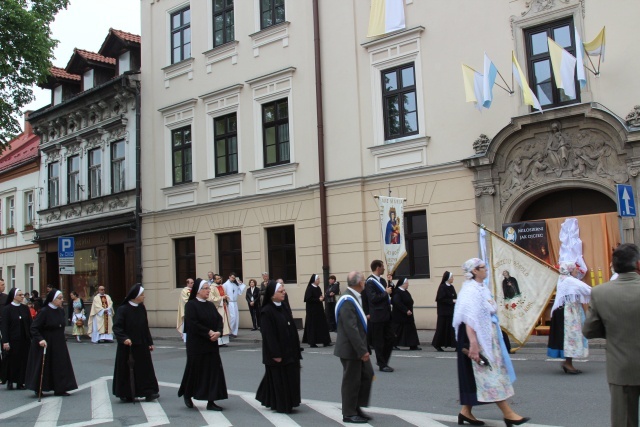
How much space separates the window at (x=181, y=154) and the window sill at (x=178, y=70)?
6.25 ft

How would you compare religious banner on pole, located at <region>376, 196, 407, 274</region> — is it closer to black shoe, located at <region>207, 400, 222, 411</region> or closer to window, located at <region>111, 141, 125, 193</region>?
black shoe, located at <region>207, 400, 222, 411</region>

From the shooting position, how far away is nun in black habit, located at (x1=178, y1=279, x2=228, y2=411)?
914 cm

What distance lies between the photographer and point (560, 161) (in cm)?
1627

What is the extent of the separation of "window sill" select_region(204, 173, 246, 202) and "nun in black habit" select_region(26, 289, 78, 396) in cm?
1256

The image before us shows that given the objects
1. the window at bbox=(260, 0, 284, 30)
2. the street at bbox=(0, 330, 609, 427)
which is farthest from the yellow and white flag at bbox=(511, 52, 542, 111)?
the window at bbox=(260, 0, 284, 30)

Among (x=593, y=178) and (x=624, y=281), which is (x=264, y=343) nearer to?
(x=624, y=281)

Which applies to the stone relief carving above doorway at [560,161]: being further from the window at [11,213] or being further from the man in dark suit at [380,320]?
the window at [11,213]

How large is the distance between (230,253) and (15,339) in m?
12.3

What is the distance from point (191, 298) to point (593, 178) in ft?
33.7

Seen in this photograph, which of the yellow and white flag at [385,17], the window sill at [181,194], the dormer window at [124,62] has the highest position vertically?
the dormer window at [124,62]

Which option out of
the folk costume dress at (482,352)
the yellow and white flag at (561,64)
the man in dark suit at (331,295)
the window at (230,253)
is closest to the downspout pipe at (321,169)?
the man in dark suit at (331,295)

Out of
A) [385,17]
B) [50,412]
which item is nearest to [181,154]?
[385,17]

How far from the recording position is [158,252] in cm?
2650

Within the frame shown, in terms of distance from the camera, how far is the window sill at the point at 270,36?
73.4 feet
